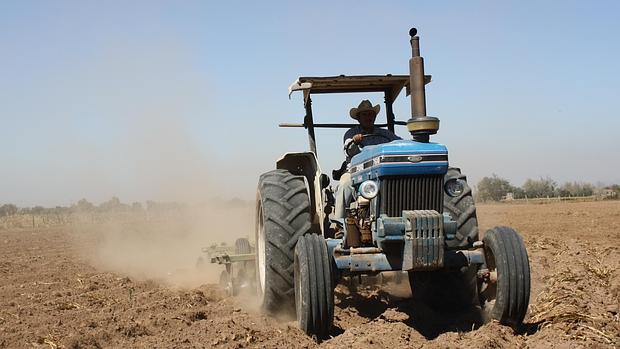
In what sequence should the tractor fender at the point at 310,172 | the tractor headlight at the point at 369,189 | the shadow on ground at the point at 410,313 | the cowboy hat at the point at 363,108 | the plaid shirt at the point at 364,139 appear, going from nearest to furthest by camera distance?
the tractor headlight at the point at 369,189 < the shadow on ground at the point at 410,313 < the tractor fender at the point at 310,172 < the plaid shirt at the point at 364,139 < the cowboy hat at the point at 363,108

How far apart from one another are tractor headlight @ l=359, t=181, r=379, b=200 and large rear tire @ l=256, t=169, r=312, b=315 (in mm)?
926

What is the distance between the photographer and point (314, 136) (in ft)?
23.9

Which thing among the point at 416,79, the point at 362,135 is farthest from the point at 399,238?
the point at 362,135

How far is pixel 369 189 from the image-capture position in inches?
225

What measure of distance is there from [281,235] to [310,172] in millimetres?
1282

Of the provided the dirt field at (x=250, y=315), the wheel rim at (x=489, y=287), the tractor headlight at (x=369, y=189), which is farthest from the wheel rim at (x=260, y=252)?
the wheel rim at (x=489, y=287)

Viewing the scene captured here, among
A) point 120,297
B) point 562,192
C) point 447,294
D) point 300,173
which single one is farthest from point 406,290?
point 562,192

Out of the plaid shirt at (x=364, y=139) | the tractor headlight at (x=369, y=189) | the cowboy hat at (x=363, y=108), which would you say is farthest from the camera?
the cowboy hat at (x=363, y=108)

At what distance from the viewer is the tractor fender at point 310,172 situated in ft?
22.3

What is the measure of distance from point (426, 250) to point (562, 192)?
49.8m

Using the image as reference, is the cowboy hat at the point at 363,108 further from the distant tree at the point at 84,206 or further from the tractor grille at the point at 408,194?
the distant tree at the point at 84,206

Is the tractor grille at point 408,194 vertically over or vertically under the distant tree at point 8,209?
under

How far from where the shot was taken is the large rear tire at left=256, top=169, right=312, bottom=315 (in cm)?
630

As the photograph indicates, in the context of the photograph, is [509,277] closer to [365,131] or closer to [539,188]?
[365,131]
